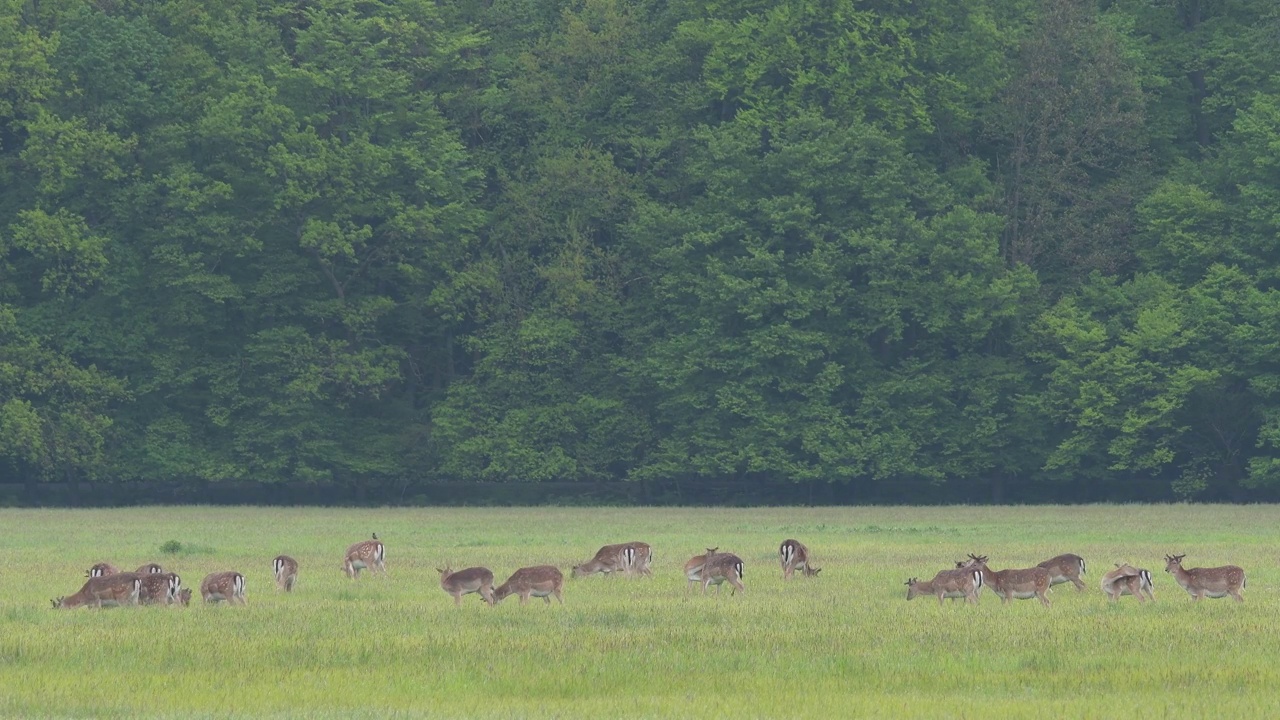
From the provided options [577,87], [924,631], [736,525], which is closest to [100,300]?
[577,87]

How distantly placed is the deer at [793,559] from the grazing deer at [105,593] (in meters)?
7.32

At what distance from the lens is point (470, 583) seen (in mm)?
20062

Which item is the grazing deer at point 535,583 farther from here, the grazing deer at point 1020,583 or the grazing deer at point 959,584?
the grazing deer at point 1020,583

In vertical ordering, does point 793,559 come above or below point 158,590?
above

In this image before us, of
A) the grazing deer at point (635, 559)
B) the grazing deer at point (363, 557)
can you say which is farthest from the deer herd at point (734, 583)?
the grazing deer at point (363, 557)

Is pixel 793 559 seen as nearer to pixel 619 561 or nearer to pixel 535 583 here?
pixel 619 561

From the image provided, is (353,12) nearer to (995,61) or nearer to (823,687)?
(995,61)

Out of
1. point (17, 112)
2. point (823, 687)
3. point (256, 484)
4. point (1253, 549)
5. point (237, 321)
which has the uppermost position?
→ point (17, 112)

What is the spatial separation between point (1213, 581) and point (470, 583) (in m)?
7.58

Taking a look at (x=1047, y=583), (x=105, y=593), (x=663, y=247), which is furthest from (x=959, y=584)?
(x=663, y=247)

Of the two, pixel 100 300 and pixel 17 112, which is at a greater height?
pixel 17 112

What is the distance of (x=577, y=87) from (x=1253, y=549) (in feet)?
101

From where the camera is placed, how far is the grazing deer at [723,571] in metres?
20.9

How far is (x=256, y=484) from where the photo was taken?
5516 cm
